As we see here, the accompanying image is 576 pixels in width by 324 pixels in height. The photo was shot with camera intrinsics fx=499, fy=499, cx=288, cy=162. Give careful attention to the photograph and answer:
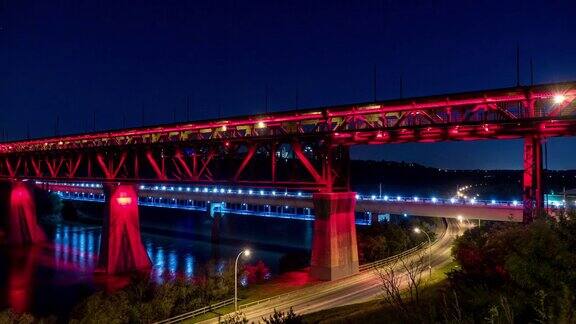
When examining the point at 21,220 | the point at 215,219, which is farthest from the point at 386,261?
the point at 21,220

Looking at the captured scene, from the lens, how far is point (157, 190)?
117 m

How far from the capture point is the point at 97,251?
7900cm

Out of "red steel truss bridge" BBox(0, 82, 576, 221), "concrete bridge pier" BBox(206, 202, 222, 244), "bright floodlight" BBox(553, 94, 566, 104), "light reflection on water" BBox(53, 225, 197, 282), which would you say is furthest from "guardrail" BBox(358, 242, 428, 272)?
"concrete bridge pier" BBox(206, 202, 222, 244)

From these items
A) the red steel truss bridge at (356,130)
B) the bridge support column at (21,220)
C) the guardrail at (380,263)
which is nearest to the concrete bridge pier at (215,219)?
the bridge support column at (21,220)

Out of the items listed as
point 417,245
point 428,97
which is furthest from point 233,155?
point 417,245

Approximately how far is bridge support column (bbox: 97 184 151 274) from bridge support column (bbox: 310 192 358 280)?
27.5 metres

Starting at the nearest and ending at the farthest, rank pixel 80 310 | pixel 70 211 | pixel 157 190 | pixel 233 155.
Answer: pixel 80 310
pixel 233 155
pixel 157 190
pixel 70 211

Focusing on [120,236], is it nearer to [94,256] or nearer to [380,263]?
[94,256]

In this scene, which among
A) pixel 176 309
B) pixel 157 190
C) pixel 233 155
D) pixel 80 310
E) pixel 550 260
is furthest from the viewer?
pixel 157 190

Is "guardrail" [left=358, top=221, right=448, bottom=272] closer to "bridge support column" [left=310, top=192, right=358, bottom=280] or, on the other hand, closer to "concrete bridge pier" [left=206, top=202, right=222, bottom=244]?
"bridge support column" [left=310, top=192, right=358, bottom=280]

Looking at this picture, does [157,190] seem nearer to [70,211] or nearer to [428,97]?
[70,211]

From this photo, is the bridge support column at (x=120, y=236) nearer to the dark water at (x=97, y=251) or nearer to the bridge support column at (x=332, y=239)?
the dark water at (x=97, y=251)

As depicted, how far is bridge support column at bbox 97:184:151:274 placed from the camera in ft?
193

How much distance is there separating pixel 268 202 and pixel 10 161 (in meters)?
48.5
